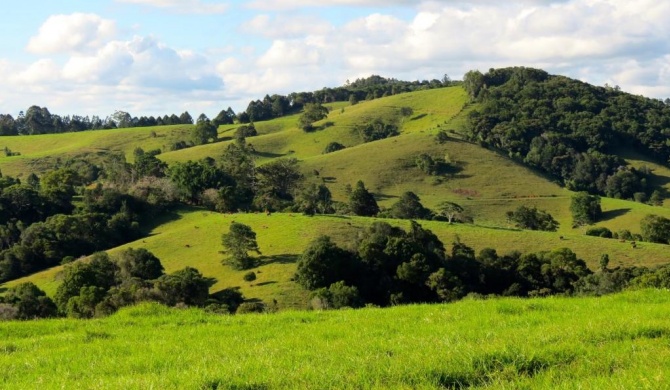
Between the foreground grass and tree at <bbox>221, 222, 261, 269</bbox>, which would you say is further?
tree at <bbox>221, 222, 261, 269</bbox>

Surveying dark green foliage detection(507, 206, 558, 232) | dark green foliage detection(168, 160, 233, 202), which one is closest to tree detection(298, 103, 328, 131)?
dark green foliage detection(168, 160, 233, 202)

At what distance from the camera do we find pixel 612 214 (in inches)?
4176

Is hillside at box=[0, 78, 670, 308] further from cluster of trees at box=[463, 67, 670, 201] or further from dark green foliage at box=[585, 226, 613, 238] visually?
cluster of trees at box=[463, 67, 670, 201]

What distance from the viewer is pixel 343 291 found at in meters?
52.2

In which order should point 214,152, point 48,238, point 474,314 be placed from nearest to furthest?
point 474,314 → point 48,238 → point 214,152

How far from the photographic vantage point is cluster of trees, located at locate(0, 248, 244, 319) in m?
44.5

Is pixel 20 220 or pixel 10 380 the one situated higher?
pixel 10 380

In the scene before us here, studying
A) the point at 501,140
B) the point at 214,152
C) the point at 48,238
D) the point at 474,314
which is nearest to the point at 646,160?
the point at 501,140

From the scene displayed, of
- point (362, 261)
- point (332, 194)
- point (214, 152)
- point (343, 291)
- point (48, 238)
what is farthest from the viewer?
point (214, 152)

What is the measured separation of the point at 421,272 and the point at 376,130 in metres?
102

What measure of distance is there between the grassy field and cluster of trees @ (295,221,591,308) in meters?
4.06

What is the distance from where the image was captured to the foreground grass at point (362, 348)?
7113mm

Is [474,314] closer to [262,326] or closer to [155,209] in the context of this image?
[262,326]

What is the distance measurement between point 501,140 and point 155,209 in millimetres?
87901
